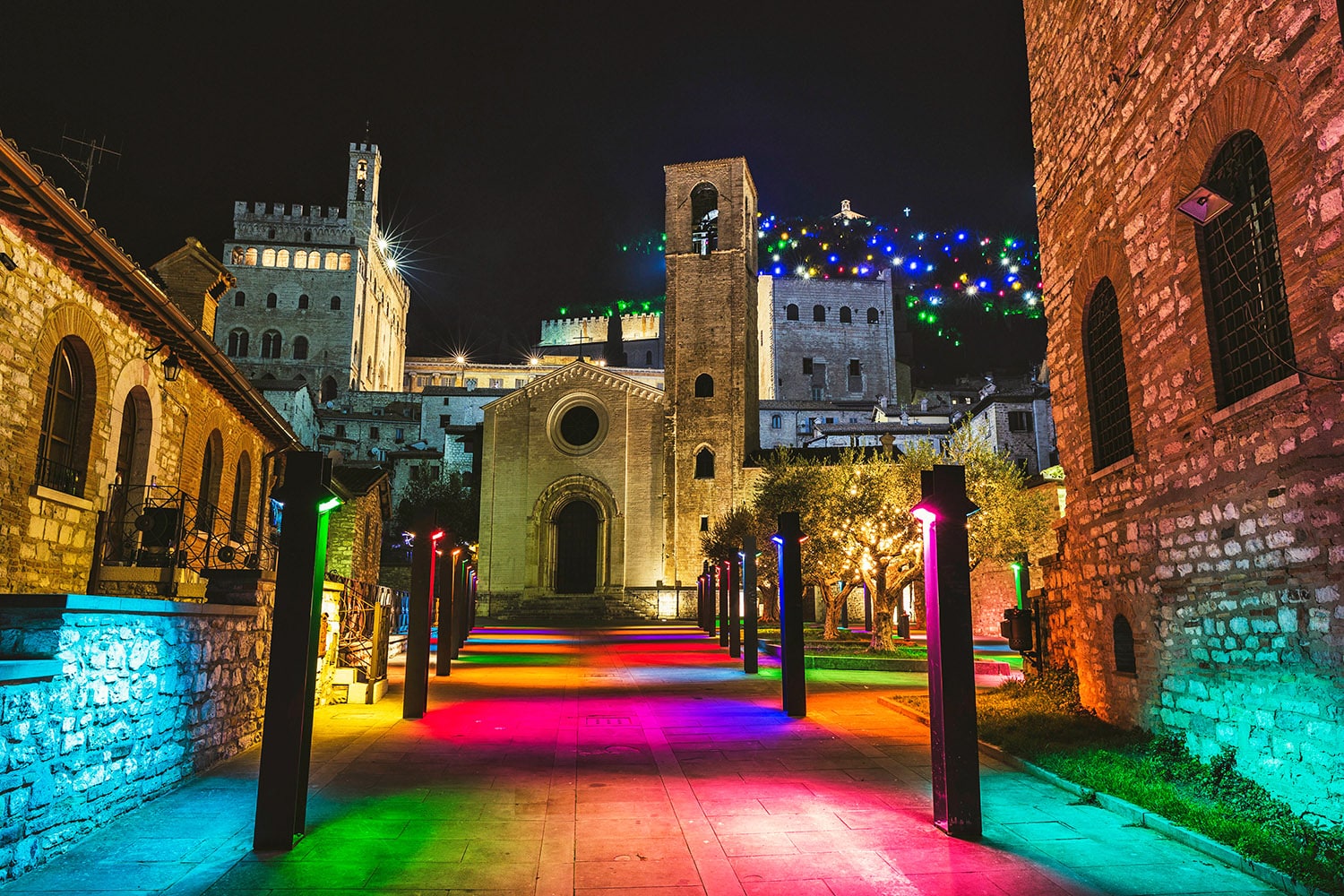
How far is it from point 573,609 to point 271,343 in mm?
51937

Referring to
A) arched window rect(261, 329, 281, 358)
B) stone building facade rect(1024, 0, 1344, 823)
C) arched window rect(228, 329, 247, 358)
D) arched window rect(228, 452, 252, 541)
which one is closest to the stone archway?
arched window rect(228, 452, 252, 541)

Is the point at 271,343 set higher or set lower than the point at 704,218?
higher

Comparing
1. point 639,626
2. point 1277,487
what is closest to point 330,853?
point 1277,487

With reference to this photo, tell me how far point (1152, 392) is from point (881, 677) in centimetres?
940

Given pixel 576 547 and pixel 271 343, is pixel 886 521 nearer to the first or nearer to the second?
pixel 576 547

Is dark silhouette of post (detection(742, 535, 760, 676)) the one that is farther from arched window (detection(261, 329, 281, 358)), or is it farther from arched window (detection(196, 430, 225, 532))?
arched window (detection(261, 329, 281, 358))

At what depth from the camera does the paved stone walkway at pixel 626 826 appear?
4.50 meters

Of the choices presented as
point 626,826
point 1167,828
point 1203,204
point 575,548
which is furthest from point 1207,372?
point 575,548

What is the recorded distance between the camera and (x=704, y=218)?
45.8 m

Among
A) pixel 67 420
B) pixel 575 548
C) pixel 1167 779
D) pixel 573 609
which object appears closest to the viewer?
pixel 1167 779

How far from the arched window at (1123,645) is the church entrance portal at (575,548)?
113 ft

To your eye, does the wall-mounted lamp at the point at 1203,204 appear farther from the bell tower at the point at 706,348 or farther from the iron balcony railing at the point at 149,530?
the bell tower at the point at 706,348

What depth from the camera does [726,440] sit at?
42250mm

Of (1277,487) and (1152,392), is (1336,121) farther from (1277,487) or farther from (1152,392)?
(1152,392)
